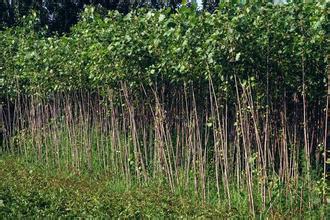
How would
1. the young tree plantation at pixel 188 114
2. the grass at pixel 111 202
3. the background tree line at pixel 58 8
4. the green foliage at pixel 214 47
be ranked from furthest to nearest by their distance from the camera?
the background tree line at pixel 58 8
the grass at pixel 111 202
the young tree plantation at pixel 188 114
the green foliage at pixel 214 47

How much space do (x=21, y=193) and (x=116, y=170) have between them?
71.8 inches

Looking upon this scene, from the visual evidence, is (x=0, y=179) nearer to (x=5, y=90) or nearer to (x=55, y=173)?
(x=55, y=173)

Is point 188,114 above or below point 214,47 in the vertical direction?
below

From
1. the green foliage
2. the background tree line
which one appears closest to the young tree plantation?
the green foliage

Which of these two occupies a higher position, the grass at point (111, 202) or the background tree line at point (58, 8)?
the background tree line at point (58, 8)

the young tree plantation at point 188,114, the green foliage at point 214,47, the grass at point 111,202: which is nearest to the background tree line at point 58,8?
the young tree plantation at point 188,114

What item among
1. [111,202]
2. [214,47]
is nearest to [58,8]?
[111,202]

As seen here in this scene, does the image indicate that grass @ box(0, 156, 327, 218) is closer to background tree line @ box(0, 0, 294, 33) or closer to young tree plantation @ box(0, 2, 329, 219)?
young tree plantation @ box(0, 2, 329, 219)

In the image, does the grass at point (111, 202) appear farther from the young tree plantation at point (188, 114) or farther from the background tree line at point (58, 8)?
the background tree line at point (58, 8)

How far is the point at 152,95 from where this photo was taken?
8.19 metres

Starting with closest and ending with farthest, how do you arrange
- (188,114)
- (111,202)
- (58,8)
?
(111,202), (188,114), (58,8)

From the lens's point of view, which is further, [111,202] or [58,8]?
[58,8]

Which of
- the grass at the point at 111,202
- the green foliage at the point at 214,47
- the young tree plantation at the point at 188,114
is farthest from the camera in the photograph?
the grass at the point at 111,202

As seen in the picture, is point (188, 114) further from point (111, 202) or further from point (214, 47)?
point (214, 47)
